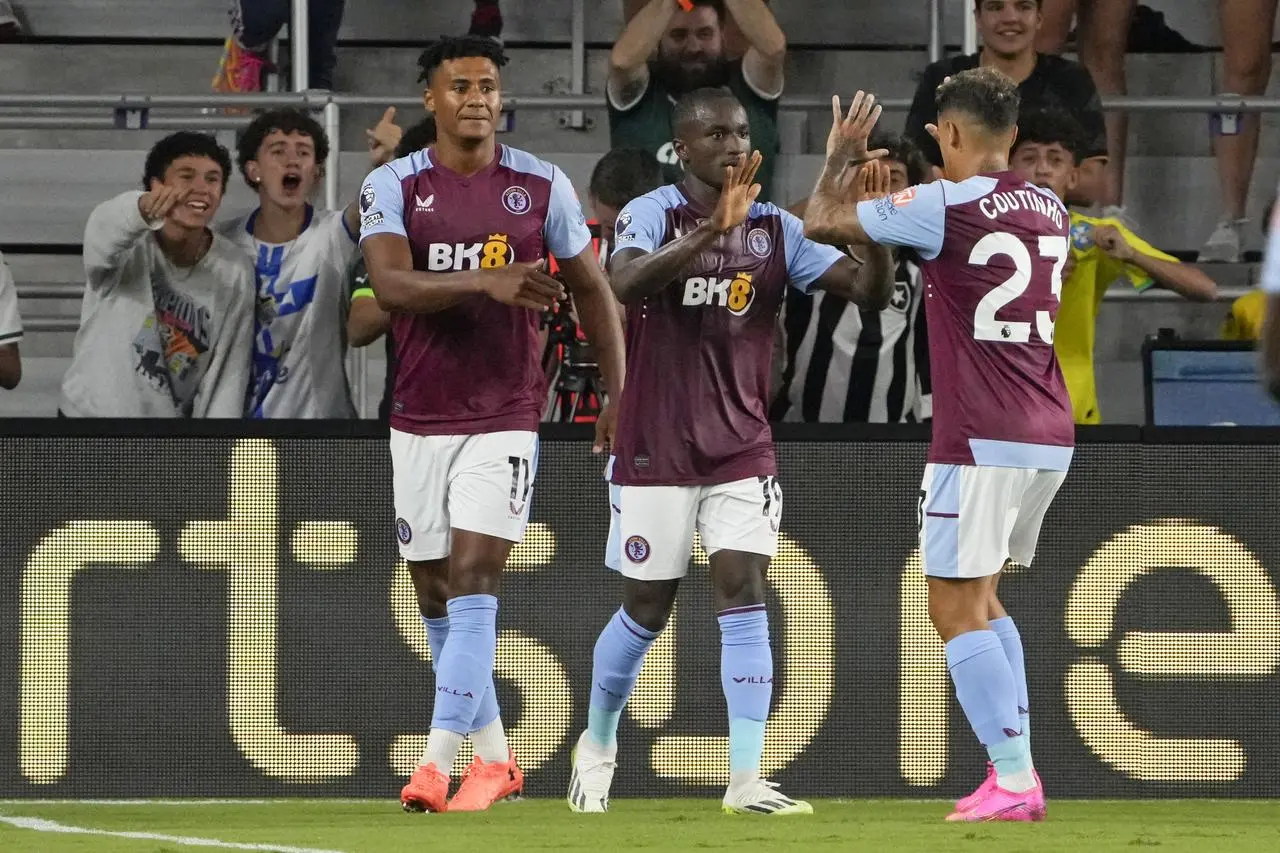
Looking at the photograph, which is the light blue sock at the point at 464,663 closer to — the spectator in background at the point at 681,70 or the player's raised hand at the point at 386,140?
the player's raised hand at the point at 386,140

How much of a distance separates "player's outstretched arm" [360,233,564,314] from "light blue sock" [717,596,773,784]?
113 cm

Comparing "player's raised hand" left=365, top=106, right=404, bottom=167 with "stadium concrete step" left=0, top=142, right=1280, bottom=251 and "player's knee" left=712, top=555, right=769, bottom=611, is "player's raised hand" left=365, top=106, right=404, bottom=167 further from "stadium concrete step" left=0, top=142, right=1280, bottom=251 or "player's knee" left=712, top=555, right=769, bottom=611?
"player's knee" left=712, top=555, right=769, bottom=611

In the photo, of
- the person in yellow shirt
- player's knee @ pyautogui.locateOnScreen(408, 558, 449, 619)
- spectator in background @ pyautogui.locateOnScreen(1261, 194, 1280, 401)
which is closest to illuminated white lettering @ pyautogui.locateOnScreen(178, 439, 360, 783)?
player's knee @ pyautogui.locateOnScreen(408, 558, 449, 619)

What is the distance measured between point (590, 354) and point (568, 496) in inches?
34.3

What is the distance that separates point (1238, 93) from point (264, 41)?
4.69m

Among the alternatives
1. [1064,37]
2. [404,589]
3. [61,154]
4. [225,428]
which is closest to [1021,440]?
[404,589]

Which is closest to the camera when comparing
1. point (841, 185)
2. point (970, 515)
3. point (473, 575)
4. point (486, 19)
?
point (970, 515)

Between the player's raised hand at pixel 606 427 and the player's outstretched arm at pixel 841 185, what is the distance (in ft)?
3.49

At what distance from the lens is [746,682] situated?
6.30 metres

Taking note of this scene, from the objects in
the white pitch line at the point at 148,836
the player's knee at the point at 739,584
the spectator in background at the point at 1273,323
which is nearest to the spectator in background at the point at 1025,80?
the player's knee at the point at 739,584

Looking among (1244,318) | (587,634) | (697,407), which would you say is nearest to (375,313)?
(587,634)

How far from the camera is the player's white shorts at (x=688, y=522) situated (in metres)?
6.45

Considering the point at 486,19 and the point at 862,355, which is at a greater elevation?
the point at 486,19

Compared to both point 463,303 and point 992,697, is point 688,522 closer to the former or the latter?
point 463,303
